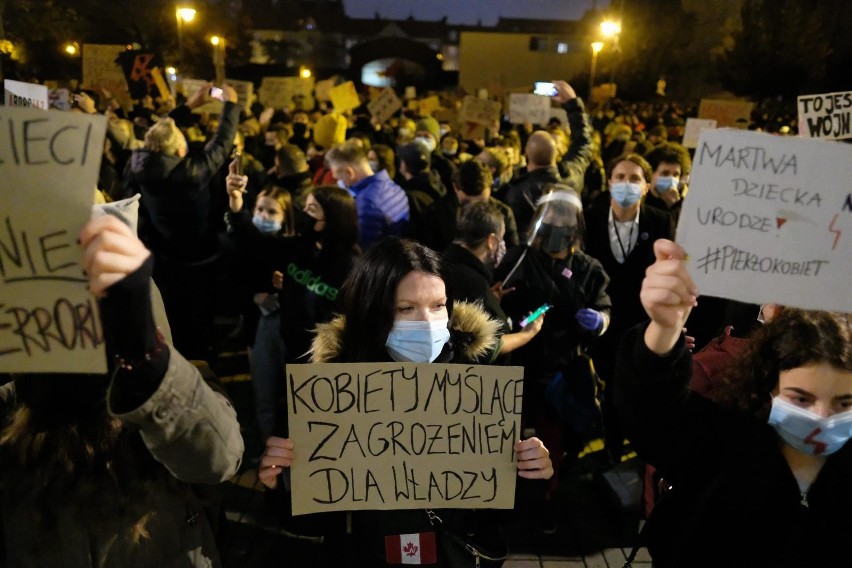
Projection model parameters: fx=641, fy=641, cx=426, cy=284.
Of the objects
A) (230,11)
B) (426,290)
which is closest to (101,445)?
(426,290)

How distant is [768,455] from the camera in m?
1.77

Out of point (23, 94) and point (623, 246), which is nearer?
point (23, 94)

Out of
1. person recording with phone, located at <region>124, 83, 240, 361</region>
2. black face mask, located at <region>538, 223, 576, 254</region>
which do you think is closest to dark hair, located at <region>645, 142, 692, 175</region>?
black face mask, located at <region>538, 223, 576, 254</region>

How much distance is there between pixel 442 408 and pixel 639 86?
46.9 metres

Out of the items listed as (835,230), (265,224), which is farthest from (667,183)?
(835,230)

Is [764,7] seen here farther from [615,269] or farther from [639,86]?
[615,269]

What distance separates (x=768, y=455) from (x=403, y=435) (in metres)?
1.02

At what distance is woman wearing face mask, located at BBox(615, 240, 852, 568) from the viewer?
1.71 meters

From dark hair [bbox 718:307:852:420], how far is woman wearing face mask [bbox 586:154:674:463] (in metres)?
2.62

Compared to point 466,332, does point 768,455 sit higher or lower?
lower

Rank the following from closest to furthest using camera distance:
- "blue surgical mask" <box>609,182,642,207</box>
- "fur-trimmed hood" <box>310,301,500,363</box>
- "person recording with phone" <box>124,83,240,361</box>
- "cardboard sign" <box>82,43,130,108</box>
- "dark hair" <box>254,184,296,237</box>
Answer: "fur-trimmed hood" <box>310,301,500,363</box>, "blue surgical mask" <box>609,182,642,207</box>, "dark hair" <box>254,184,296,237</box>, "person recording with phone" <box>124,83,240,361</box>, "cardboard sign" <box>82,43,130,108</box>

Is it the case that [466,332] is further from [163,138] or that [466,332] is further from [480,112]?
[480,112]

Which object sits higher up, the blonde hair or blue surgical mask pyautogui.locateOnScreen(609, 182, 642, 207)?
the blonde hair

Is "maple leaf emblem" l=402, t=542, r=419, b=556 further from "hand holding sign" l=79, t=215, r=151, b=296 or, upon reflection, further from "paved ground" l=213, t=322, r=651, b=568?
"paved ground" l=213, t=322, r=651, b=568
